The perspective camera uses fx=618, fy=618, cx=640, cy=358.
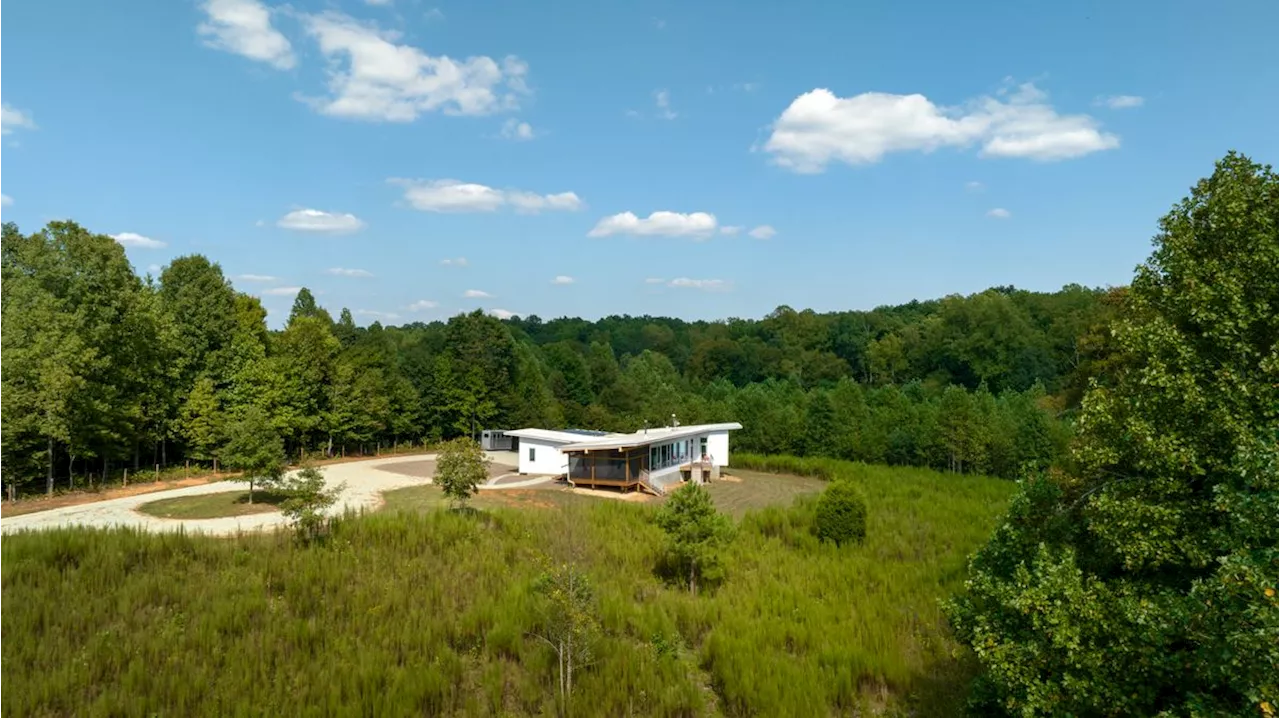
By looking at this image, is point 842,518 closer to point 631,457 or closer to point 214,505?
point 631,457

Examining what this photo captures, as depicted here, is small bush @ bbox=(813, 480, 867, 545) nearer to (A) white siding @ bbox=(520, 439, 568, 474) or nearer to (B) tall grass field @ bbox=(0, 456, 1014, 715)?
(B) tall grass field @ bbox=(0, 456, 1014, 715)

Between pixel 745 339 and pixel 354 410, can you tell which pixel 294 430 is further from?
pixel 745 339

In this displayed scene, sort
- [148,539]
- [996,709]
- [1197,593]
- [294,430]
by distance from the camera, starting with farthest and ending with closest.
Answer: [294,430] → [148,539] → [996,709] → [1197,593]

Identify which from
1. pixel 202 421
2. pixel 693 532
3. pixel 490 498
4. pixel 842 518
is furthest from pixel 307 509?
pixel 202 421

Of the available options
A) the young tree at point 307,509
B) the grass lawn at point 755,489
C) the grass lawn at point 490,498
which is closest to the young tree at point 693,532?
the grass lawn at point 755,489

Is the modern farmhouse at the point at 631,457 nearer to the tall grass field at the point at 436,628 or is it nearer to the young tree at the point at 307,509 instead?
the tall grass field at the point at 436,628

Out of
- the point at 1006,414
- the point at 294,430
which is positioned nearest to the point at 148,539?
the point at 294,430
